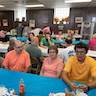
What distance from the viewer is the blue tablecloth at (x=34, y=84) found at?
1843mm

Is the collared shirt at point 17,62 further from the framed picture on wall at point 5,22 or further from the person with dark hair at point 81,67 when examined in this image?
the framed picture on wall at point 5,22

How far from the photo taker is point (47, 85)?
2006 millimetres

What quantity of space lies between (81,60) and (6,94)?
108cm

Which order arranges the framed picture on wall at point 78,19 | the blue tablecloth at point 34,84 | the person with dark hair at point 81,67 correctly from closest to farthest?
the blue tablecloth at point 34,84 → the person with dark hair at point 81,67 → the framed picture on wall at point 78,19

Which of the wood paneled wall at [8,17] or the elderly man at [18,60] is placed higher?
the wood paneled wall at [8,17]

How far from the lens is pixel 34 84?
2.02 meters

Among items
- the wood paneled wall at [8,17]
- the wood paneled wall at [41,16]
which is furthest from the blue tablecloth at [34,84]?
the wood paneled wall at [8,17]

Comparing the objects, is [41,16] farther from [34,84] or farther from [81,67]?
[34,84]

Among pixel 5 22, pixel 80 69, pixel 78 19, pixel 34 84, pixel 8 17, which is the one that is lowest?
pixel 34 84

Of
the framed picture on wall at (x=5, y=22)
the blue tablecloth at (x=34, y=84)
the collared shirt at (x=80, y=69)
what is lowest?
the blue tablecloth at (x=34, y=84)

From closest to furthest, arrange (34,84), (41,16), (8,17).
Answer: (34,84) → (41,16) → (8,17)

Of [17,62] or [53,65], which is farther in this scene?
[17,62]

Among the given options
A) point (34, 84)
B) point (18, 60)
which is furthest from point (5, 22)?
point (34, 84)

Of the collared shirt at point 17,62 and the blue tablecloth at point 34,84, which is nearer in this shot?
the blue tablecloth at point 34,84
